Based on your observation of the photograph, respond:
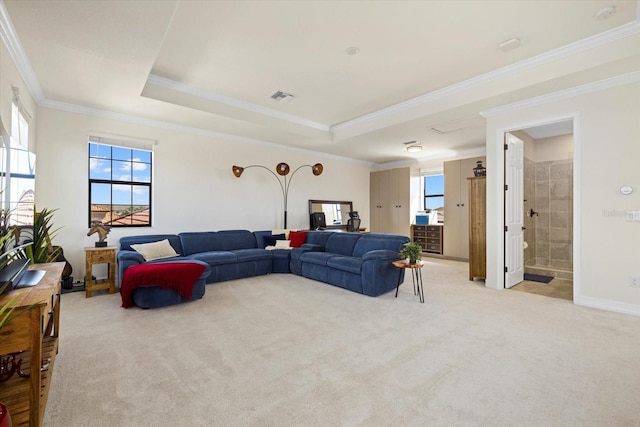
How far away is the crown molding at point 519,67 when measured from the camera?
2.89 m

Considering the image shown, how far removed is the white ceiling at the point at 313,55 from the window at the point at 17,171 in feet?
1.95

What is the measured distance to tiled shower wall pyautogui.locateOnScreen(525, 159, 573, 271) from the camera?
17.7ft

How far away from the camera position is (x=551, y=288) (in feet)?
14.4

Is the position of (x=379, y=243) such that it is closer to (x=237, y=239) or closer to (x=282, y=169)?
(x=237, y=239)

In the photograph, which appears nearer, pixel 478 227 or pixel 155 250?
pixel 155 250

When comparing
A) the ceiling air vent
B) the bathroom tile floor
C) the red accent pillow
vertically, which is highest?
the ceiling air vent

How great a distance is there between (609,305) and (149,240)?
601cm

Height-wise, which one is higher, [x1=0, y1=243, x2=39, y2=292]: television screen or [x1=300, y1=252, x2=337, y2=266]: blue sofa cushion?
[x1=0, y1=243, x2=39, y2=292]: television screen

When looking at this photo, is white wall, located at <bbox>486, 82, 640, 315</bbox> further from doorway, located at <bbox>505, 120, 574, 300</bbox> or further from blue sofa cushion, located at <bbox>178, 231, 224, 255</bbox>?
blue sofa cushion, located at <bbox>178, 231, 224, 255</bbox>

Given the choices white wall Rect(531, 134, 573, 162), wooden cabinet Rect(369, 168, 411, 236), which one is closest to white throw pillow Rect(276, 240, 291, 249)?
wooden cabinet Rect(369, 168, 411, 236)

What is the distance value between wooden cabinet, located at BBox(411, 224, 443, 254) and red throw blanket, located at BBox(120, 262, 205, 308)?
234 inches

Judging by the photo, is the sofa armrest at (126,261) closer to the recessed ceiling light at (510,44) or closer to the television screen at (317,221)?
the television screen at (317,221)

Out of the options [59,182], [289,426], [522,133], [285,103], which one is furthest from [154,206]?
[522,133]

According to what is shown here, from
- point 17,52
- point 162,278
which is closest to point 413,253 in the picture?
point 162,278
